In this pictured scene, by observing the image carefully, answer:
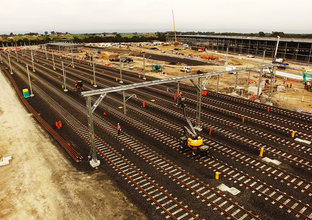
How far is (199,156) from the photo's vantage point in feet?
75.8

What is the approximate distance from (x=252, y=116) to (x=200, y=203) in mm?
22131

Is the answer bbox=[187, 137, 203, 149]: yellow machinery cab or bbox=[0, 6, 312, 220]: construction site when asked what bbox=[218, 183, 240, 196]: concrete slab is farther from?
bbox=[187, 137, 203, 149]: yellow machinery cab

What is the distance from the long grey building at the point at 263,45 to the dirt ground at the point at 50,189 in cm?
9524

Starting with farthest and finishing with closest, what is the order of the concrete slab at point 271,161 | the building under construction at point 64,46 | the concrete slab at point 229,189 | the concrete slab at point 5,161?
the building under construction at point 64,46, the concrete slab at point 5,161, the concrete slab at point 271,161, the concrete slab at point 229,189

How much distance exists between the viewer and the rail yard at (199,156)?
1689 cm

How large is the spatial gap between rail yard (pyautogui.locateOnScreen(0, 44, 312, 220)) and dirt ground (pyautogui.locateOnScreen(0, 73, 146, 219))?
3.83 ft

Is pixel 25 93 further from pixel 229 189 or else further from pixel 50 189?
pixel 229 189

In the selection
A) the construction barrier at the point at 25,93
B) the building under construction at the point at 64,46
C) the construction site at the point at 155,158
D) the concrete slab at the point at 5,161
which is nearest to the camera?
the construction site at the point at 155,158

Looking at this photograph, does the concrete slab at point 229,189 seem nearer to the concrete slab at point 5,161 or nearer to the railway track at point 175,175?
the railway track at point 175,175

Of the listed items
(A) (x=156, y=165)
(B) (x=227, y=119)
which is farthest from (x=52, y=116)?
(B) (x=227, y=119)

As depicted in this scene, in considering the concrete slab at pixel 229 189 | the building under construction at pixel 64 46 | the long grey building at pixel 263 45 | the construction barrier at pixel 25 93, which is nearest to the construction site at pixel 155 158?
the concrete slab at pixel 229 189

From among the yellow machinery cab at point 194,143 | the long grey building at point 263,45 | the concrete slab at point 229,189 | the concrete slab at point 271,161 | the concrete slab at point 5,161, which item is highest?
the long grey building at point 263,45

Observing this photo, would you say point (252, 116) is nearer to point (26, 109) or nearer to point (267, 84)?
point (267, 84)

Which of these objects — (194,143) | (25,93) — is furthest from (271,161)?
(25,93)
